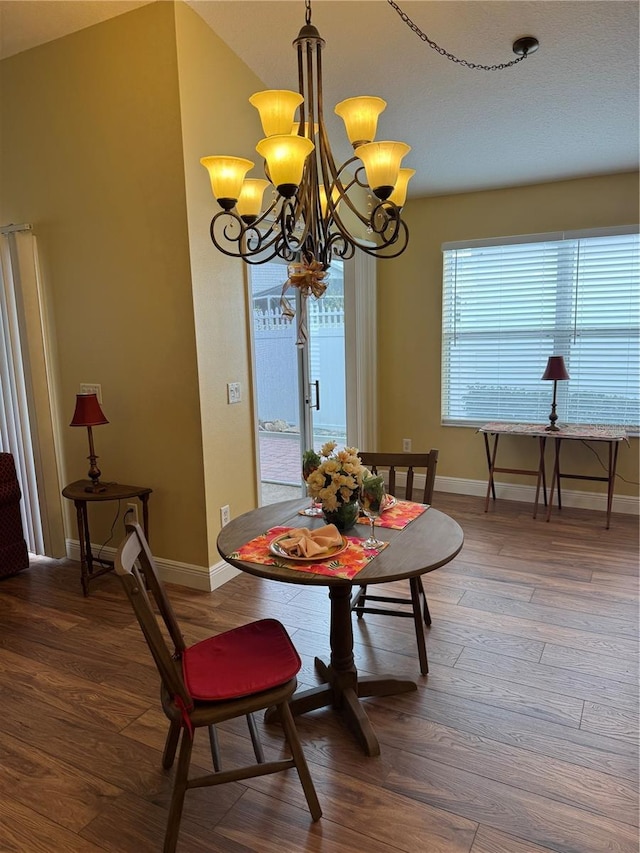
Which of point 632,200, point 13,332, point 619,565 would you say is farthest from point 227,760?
point 632,200

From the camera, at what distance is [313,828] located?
5.35 feet

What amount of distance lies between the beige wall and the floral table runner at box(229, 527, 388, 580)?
3.26 metres

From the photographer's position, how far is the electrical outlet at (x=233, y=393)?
3.26 meters

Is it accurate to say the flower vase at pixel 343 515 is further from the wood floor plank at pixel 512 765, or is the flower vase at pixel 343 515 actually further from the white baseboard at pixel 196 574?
the white baseboard at pixel 196 574

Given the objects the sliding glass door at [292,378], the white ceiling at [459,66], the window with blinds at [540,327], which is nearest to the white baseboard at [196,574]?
the sliding glass door at [292,378]

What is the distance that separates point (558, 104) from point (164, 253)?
2.52 m

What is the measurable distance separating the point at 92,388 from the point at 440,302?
3069mm

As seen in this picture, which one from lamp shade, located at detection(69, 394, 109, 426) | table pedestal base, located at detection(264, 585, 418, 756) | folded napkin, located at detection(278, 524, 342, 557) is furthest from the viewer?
lamp shade, located at detection(69, 394, 109, 426)

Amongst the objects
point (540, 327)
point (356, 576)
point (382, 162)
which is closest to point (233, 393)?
point (382, 162)

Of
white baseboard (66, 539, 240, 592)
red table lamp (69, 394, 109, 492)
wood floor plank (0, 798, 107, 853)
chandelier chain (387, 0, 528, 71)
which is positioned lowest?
wood floor plank (0, 798, 107, 853)

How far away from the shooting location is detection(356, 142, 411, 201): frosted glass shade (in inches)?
72.8

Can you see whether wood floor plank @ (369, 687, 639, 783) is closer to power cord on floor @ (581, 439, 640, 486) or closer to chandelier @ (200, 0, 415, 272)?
chandelier @ (200, 0, 415, 272)

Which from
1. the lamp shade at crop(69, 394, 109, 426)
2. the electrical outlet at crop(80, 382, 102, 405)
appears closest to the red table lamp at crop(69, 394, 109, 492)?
the lamp shade at crop(69, 394, 109, 426)

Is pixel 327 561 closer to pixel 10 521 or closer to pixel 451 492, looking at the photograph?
pixel 10 521
